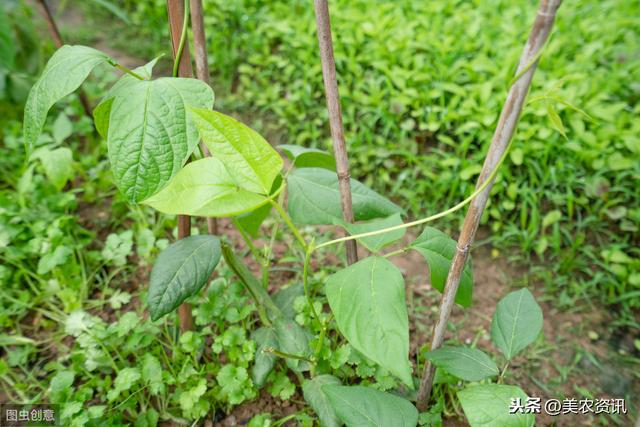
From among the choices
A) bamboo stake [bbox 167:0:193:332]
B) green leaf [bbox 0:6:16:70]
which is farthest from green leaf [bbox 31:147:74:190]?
bamboo stake [bbox 167:0:193:332]

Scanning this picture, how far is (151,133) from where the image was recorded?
0.81 meters

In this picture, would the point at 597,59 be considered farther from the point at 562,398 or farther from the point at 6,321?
the point at 6,321

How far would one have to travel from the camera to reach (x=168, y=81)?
853 mm

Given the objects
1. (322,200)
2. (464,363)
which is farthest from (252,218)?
(464,363)

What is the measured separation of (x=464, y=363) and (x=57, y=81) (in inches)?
40.9

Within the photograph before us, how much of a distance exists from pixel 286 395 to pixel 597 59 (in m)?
2.34

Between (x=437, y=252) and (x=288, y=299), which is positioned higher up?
(x=437, y=252)

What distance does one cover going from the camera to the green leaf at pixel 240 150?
29.6 inches

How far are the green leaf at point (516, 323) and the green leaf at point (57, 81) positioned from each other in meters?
1.06

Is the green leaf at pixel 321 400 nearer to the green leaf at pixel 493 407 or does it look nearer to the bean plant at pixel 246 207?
the bean plant at pixel 246 207

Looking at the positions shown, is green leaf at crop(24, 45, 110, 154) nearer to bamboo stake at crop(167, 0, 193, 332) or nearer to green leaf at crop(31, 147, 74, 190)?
bamboo stake at crop(167, 0, 193, 332)

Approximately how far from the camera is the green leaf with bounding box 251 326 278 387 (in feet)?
3.87

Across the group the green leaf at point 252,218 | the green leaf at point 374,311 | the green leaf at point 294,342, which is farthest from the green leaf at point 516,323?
the green leaf at point 252,218

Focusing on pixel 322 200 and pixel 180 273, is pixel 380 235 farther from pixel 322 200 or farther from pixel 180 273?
pixel 180 273
